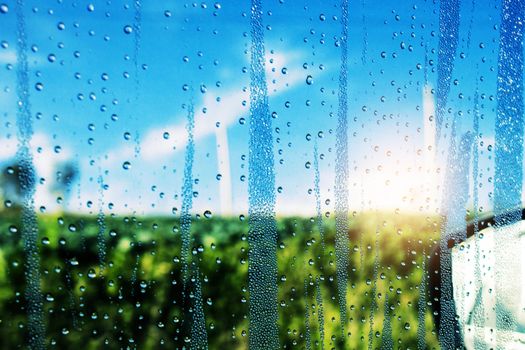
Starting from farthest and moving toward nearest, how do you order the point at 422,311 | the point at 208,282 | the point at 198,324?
the point at 422,311 → the point at 208,282 → the point at 198,324

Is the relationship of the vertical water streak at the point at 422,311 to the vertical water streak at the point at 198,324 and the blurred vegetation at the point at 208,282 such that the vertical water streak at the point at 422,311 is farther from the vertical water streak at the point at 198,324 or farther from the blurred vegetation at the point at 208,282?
the vertical water streak at the point at 198,324

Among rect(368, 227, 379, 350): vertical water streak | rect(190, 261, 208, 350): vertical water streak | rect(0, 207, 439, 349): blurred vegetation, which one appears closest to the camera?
rect(0, 207, 439, 349): blurred vegetation

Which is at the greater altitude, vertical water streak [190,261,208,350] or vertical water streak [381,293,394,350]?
vertical water streak [190,261,208,350]

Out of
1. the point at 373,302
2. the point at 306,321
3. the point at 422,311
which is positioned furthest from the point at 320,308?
the point at 422,311

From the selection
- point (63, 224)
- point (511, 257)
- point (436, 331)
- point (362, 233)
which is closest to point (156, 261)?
point (63, 224)

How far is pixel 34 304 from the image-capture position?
4.65 ft

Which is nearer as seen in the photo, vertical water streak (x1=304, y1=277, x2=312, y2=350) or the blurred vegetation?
the blurred vegetation

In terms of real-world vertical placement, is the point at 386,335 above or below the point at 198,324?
below

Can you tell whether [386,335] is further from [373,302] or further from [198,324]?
[198,324]

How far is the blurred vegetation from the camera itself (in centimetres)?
148

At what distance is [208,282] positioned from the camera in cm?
185

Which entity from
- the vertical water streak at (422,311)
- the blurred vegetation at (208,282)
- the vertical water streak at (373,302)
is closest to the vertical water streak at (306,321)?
the blurred vegetation at (208,282)

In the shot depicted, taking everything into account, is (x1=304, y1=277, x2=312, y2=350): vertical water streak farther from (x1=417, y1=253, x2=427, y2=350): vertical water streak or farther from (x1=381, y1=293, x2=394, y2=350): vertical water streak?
(x1=417, y1=253, x2=427, y2=350): vertical water streak

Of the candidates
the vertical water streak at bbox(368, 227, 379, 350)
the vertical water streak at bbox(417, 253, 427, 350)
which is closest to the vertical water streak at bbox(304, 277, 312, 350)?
the vertical water streak at bbox(368, 227, 379, 350)
